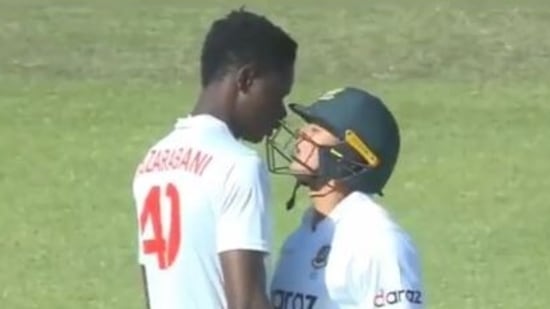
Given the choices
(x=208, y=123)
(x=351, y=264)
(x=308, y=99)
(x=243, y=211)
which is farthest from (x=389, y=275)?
(x=308, y=99)

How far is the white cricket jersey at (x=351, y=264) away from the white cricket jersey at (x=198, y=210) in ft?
0.50

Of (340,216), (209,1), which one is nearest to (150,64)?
(209,1)

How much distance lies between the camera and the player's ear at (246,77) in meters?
4.66

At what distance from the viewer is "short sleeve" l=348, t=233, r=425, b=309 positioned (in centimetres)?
443

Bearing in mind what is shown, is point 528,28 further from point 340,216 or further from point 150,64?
point 340,216

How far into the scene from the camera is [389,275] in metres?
4.43

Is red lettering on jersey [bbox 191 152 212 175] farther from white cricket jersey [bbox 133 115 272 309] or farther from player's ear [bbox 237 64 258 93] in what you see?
player's ear [bbox 237 64 258 93]

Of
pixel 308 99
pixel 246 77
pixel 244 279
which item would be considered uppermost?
pixel 246 77

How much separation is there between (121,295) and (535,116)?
7078mm

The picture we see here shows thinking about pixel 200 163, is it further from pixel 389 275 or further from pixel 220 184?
pixel 389 275

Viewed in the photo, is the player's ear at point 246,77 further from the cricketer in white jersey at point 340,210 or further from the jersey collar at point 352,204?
the jersey collar at point 352,204

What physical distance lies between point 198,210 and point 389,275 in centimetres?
49

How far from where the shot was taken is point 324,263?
458cm

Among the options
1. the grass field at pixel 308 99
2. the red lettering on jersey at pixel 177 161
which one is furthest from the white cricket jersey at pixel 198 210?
the grass field at pixel 308 99
